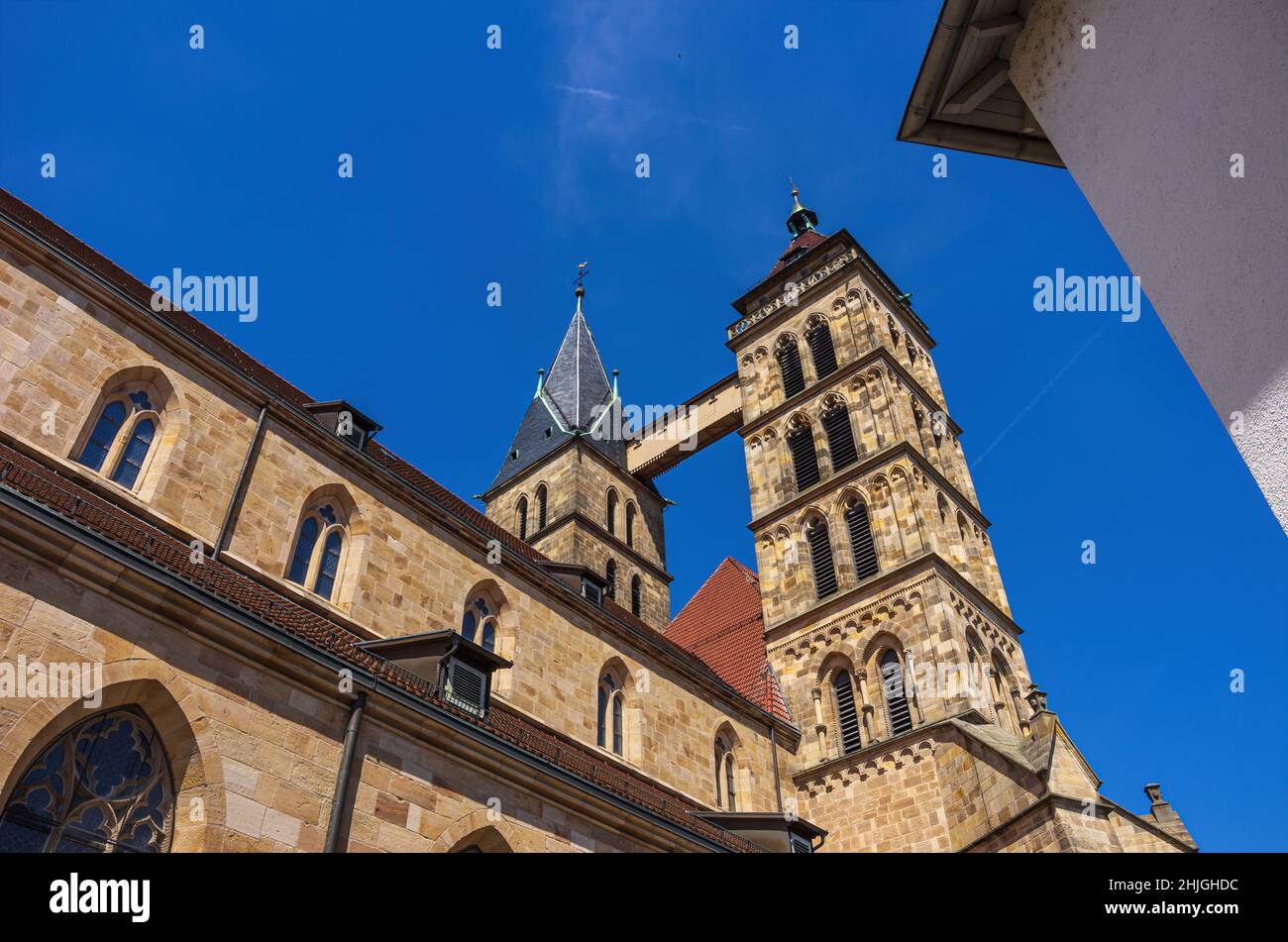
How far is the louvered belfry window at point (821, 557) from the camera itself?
23344 mm

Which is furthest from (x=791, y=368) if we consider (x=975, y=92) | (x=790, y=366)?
(x=975, y=92)

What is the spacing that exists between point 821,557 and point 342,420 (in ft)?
44.4

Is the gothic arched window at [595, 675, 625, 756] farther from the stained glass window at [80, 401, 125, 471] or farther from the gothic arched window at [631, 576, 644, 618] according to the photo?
the gothic arched window at [631, 576, 644, 618]

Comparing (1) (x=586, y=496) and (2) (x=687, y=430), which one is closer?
(1) (x=586, y=496)

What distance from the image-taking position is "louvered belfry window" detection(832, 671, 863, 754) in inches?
805

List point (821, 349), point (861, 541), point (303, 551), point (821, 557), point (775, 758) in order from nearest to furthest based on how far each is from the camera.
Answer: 1. point (303, 551)
2. point (775, 758)
3. point (861, 541)
4. point (821, 557)
5. point (821, 349)

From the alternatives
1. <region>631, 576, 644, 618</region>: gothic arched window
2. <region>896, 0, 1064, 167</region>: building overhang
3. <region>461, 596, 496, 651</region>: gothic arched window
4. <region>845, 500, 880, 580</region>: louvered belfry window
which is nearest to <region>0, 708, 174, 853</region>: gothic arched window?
<region>896, 0, 1064, 167</region>: building overhang

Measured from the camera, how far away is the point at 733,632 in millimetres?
26000

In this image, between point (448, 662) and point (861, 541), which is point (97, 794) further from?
point (861, 541)

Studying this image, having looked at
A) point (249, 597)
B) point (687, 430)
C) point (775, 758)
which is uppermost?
point (687, 430)

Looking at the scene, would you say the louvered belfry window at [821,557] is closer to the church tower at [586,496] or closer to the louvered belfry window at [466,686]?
the church tower at [586,496]

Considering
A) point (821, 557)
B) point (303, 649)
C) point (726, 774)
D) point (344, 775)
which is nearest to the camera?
point (344, 775)
